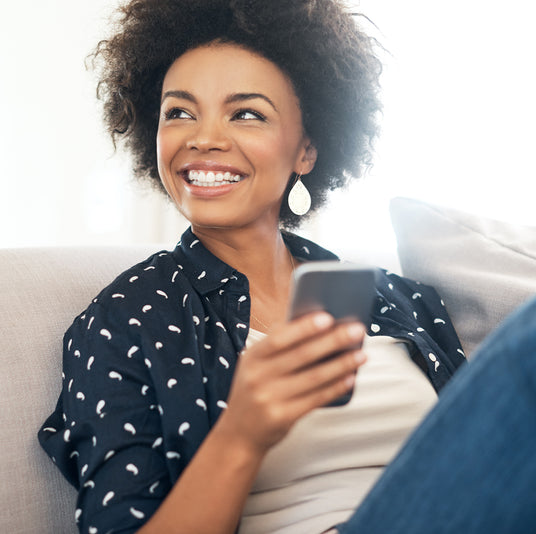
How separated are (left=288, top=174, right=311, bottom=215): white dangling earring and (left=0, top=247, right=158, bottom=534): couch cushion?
383mm

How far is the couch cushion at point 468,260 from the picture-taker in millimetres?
1263

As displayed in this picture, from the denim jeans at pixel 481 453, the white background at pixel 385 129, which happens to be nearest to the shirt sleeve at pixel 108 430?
the denim jeans at pixel 481 453

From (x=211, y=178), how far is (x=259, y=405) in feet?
1.86

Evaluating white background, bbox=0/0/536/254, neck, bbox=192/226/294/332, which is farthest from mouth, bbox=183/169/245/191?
white background, bbox=0/0/536/254

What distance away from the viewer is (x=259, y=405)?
26.0 inches

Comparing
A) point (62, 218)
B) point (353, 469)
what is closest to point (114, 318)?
point (353, 469)

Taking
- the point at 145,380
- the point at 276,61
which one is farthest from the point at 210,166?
the point at 145,380

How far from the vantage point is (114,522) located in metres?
0.81

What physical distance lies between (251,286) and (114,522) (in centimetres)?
52

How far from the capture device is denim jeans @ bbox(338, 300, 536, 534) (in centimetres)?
54

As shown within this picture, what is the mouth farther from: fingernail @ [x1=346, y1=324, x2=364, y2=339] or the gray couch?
fingernail @ [x1=346, y1=324, x2=364, y2=339]

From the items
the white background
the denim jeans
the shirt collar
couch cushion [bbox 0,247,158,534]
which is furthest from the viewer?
the white background

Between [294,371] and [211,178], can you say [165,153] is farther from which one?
[294,371]

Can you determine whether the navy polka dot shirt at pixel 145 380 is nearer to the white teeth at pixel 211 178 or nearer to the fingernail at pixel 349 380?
the white teeth at pixel 211 178
